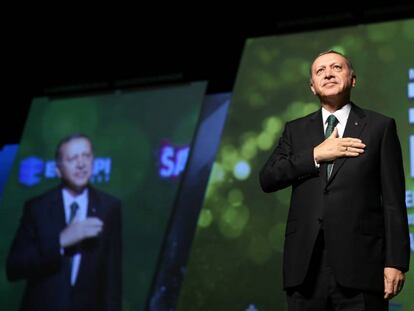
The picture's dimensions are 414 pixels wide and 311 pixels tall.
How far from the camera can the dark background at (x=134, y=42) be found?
4.12 m

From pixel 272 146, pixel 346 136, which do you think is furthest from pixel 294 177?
pixel 272 146

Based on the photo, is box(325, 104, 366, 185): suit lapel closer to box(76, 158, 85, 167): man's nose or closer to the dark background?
the dark background

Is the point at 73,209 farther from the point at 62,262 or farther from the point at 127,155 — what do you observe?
the point at 127,155

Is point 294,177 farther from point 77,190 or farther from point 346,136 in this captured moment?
point 77,190

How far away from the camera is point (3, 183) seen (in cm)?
483

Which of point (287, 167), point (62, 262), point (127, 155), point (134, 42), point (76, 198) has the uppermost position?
point (134, 42)

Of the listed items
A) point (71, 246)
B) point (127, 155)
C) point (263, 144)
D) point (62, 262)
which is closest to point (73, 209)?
point (71, 246)

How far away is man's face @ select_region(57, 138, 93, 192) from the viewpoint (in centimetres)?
443

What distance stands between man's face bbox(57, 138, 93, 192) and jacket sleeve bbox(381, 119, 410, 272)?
10.00ft

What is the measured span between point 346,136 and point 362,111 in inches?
4.1

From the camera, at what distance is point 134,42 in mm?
4625

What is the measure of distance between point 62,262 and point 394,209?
9.85ft

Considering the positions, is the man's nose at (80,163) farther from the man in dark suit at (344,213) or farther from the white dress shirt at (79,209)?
the man in dark suit at (344,213)

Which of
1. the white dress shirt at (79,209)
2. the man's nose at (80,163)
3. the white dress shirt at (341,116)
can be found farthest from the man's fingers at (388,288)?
the man's nose at (80,163)
